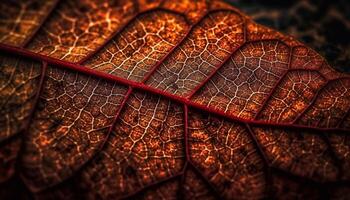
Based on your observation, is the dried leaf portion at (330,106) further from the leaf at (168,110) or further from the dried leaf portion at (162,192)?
the dried leaf portion at (162,192)

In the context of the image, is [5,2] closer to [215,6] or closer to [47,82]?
[47,82]

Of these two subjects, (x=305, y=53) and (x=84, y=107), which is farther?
(x=305, y=53)

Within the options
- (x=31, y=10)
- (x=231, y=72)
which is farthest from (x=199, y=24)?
(x=31, y=10)

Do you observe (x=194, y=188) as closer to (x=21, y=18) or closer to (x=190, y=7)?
(x=190, y=7)

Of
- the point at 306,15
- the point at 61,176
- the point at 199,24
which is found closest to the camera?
the point at 61,176

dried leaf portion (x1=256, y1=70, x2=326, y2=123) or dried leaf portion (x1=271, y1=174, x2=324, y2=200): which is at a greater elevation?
dried leaf portion (x1=256, y1=70, x2=326, y2=123)

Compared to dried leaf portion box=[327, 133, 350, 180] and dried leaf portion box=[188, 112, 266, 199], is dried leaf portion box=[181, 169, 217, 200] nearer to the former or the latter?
dried leaf portion box=[188, 112, 266, 199]

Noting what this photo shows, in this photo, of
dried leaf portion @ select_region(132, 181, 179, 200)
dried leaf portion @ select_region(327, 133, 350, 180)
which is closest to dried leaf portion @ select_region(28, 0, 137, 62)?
dried leaf portion @ select_region(132, 181, 179, 200)
